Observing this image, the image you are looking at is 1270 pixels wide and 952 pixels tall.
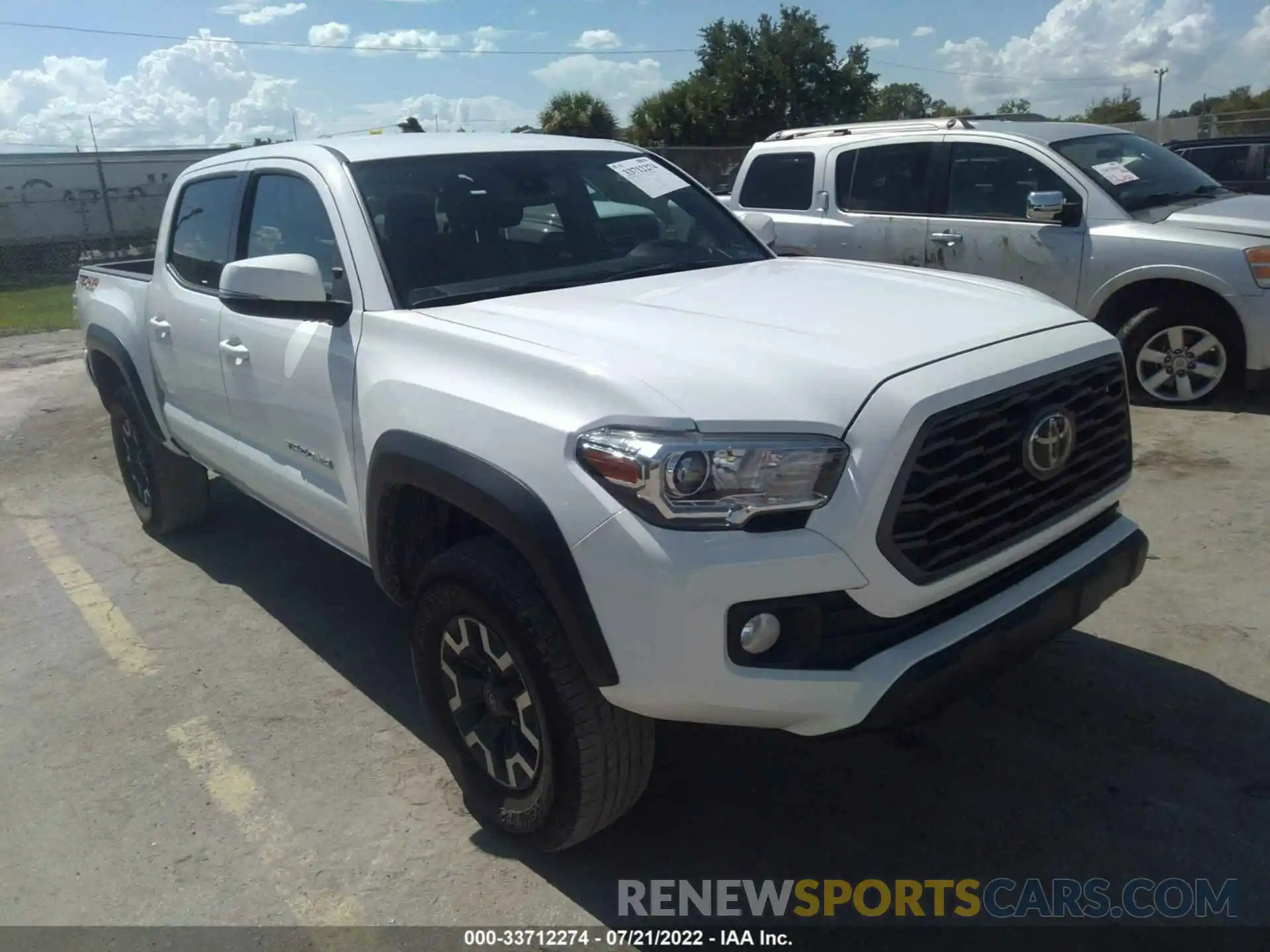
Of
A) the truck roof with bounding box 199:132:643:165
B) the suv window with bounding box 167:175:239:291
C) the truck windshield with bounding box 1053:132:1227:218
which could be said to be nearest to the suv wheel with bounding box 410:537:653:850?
the truck roof with bounding box 199:132:643:165

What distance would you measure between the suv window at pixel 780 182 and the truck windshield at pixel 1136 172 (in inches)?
75.9

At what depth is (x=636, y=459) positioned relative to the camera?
2.24m

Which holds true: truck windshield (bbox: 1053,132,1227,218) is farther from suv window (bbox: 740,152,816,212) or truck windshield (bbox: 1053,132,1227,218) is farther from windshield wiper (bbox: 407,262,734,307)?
windshield wiper (bbox: 407,262,734,307)

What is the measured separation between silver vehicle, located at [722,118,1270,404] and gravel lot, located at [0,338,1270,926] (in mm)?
2026

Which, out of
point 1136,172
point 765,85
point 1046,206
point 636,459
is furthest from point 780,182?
point 765,85

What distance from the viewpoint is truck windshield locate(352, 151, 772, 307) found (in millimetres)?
3320

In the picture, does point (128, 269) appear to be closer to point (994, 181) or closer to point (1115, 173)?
point (994, 181)

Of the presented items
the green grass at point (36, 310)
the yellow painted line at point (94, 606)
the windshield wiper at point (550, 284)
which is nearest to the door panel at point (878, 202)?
the windshield wiper at point (550, 284)

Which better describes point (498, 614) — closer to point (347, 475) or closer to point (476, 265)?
point (347, 475)

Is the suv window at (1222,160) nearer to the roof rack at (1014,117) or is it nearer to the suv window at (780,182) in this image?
the roof rack at (1014,117)

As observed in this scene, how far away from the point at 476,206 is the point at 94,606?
2.79m

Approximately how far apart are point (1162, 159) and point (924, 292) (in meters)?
5.39

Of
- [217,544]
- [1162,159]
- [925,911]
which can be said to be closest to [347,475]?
[925,911]

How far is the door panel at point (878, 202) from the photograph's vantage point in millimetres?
7566
